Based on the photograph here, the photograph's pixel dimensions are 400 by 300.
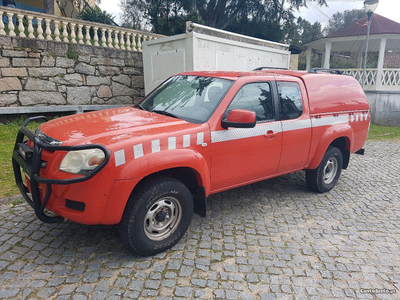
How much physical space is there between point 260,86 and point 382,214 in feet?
8.25

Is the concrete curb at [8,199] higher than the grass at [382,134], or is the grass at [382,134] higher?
the concrete curb at [8,199]

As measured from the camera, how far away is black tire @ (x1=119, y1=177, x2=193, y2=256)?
2871mm

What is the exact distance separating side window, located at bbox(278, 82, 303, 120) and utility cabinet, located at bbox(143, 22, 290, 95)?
3849mm

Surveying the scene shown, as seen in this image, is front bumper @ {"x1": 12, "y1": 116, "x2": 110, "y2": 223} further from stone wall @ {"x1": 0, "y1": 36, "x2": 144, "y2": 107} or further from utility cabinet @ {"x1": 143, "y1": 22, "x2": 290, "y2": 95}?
stone wall @ {"x1": 0, "y1": 36, "x2": 144, "y2": 107}

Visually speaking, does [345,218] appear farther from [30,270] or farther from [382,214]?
[30,270]

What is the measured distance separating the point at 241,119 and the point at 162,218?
4.31 feet

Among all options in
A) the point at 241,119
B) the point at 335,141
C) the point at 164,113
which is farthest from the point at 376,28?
the point at 164,113

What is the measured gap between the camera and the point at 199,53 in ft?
25.9

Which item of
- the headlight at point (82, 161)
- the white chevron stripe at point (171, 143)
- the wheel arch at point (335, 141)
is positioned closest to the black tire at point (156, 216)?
the white chevron stripe at point (171, 143)

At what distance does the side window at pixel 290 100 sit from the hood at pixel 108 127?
1536 millimetres

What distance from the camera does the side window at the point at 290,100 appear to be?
420 cm

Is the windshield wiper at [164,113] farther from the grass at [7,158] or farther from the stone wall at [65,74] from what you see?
the stone wall at [65,74]

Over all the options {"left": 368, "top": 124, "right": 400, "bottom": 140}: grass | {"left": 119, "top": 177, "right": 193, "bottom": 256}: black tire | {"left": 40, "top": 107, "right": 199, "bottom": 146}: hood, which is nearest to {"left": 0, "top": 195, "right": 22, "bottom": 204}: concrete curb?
{"left": 40, "top": 107, "right": 199, "bottom": 146}: hood

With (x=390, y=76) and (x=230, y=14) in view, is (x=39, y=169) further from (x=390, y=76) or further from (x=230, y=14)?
(x=230, y=14)
